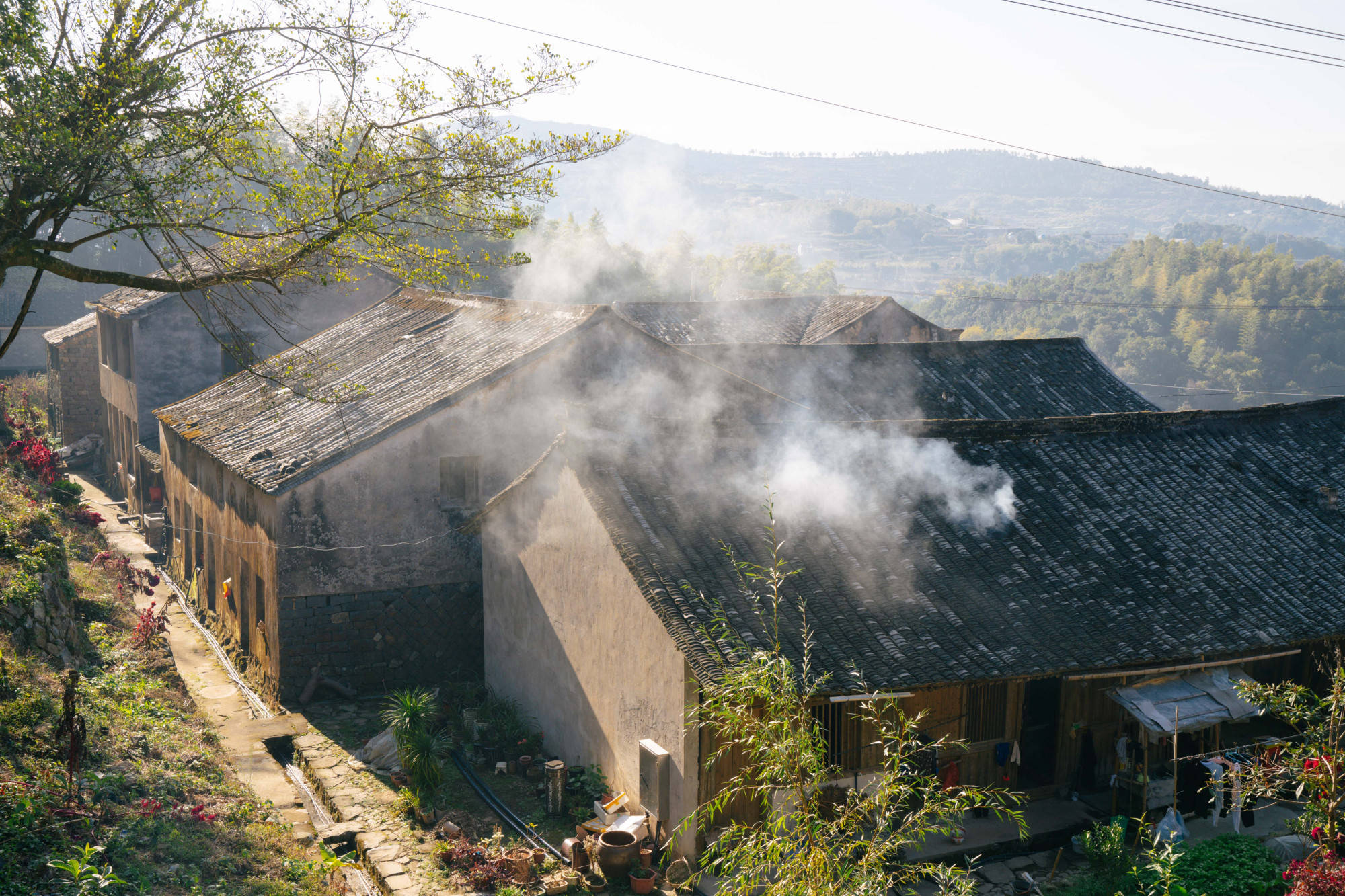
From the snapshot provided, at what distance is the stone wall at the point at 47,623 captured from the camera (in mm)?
13188

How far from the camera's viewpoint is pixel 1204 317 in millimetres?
91875

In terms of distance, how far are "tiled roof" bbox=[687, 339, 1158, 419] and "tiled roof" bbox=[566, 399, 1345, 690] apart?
7.92 m

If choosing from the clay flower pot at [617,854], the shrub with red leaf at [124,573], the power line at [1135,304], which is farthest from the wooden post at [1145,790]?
the power line at [1135,304]

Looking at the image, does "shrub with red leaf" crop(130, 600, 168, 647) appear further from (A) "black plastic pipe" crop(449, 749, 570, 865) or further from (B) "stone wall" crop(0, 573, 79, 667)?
(A) "black plastic pipe" crop(449, 749, 570, 865)

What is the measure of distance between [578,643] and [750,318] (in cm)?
2287

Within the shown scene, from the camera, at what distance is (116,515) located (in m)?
29.8

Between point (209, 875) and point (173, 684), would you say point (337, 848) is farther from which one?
point (173, 684)

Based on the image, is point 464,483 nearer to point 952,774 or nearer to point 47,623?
point 47,623

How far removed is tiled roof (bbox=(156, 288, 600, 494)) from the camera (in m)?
17.2

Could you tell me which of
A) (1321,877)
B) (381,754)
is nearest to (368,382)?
(381,754)

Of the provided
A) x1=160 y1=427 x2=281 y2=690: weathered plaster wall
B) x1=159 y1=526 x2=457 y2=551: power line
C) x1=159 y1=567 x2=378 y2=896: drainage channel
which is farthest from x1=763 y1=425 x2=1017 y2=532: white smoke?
x1=160 y1=427 x2=281 y2=690: weathered plaster wall

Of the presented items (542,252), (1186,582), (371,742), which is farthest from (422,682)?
(542,252)

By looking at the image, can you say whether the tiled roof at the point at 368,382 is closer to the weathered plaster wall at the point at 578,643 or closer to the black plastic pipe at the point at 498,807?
the weathered plaster wall at the point at 578,643

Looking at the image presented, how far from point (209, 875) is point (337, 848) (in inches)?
118
